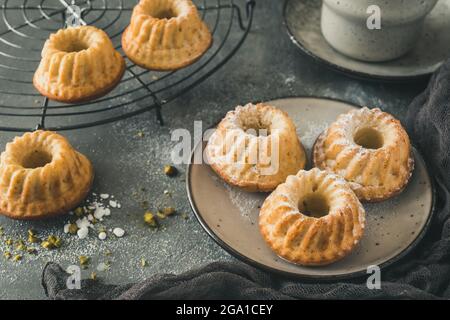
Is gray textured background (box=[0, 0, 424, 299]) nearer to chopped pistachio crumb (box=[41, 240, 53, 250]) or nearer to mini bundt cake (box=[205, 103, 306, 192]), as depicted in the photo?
chopped pistachio crumb (box=[41, 240, 53, 250])

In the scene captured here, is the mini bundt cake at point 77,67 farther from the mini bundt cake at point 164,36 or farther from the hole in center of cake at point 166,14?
the hole in center of cake at point 166,14

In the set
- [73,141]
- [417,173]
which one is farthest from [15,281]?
[417,173]

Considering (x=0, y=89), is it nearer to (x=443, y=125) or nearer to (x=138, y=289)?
(x=138, y=289)

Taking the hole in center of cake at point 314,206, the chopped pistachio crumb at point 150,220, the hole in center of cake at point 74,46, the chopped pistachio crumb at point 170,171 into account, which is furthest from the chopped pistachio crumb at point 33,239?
the hole in center of cake at point 314,206

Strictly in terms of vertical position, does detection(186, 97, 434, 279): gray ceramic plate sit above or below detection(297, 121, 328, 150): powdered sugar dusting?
below

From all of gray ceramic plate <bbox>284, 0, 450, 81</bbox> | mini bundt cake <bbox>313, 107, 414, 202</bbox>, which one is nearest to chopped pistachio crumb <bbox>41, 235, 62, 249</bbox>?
mini bundt cake <bbox>313, 107, 414, 202</bbox>
